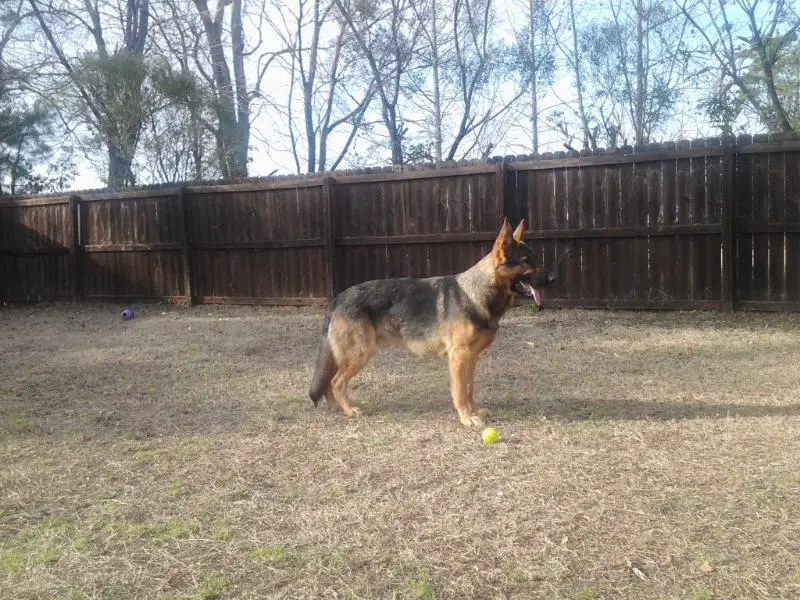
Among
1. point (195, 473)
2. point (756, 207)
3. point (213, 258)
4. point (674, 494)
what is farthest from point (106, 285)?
point (674, 494)

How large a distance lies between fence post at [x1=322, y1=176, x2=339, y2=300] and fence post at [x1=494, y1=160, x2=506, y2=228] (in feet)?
10.1

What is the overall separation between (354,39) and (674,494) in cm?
2005

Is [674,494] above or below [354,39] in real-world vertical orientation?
below

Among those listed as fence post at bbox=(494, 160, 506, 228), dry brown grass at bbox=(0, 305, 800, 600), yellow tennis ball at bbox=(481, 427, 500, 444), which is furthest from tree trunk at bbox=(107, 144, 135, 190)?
yellow tennis ball at bbox=(481, 427, 500, 444)

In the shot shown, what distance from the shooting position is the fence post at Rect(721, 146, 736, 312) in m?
10.1

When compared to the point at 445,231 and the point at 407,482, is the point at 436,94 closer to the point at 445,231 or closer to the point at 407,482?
the point at 445,231

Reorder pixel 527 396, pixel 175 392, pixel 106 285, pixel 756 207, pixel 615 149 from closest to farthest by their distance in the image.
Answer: pixel 527 396
pixel 175 392
pixel 756 207
pixel 615 149
pixel 106 285

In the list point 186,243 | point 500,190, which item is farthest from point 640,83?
point 186,243

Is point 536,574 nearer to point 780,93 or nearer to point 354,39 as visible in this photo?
point 780,93

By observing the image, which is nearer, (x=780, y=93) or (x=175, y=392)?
(x=175, y=392)

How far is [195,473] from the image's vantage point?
4391mm

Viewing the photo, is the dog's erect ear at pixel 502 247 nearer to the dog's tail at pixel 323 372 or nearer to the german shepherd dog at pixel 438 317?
the german shepherd dog at pixel 438 317

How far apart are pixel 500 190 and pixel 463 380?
6425 mm

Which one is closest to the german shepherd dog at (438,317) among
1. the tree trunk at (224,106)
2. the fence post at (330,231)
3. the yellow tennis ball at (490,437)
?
the yellow tennis ball at (490,437)
